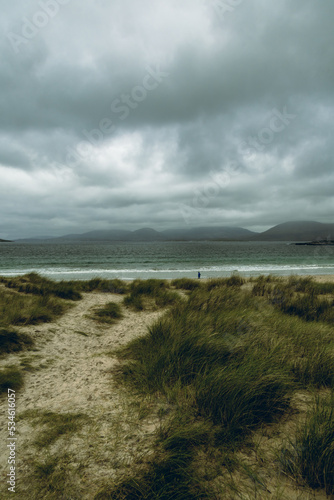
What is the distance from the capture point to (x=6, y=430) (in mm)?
2691

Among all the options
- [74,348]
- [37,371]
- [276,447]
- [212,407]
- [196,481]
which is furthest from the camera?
[74,348]

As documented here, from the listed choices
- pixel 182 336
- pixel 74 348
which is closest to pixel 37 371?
pixel 74 348

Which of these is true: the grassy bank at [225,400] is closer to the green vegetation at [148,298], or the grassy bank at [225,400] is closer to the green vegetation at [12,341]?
the green vegetation at [12,341]

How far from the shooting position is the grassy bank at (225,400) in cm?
194

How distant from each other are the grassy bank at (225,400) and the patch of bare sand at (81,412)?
7.9 inches

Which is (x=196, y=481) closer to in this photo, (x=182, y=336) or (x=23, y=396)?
(x=182, y=336)

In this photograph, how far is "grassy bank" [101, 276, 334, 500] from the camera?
1941 millimetres

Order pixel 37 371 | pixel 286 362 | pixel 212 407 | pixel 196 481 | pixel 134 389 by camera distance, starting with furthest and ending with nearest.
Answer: pixel 37 371 < pixel 286 362 < pixel 134 389 < pixel 212 407 < pixel 196 481

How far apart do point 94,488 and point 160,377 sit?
1.48 meters

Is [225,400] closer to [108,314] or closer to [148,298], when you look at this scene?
[108,314]

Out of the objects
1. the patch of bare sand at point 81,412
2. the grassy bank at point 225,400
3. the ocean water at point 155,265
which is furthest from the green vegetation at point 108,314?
the ocean water at point 155,265

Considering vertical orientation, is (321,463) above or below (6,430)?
above

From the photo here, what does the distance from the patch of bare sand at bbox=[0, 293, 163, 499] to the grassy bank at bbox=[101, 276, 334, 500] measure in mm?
201

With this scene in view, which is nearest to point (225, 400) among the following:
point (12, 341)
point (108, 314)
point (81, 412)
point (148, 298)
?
point (81, 412)
